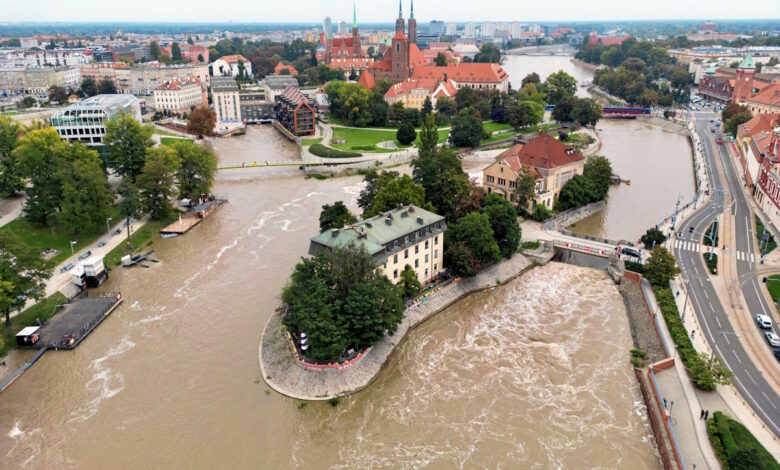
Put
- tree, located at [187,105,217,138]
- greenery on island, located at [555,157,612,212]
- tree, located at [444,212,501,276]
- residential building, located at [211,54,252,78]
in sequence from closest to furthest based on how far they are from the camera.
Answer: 1. tree, located at [444,212,501,276]
2. greenery on island, located at [555,157,612,212]
3. tree, located at [187,105,217,138]
4. residential building, located at [211,54,252,78]

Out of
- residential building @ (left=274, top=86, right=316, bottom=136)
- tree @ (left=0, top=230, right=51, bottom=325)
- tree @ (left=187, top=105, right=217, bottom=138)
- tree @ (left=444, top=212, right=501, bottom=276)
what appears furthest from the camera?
residential building @ (left=274, top=86, right=316, bottom=136)

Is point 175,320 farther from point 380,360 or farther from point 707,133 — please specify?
point 707,133

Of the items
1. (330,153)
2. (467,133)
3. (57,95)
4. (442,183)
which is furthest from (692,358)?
(57,95)

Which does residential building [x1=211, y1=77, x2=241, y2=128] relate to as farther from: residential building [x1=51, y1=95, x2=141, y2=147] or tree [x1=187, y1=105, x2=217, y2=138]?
residential building [x1=51, y1=95, x2=141, y2=147]

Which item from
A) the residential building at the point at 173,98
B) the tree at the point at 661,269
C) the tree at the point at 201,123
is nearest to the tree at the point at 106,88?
the residential building at the point at 173,98

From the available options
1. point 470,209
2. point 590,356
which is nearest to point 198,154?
point 470,209

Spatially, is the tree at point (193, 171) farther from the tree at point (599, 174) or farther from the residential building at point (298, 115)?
the tree at point (599, 174)

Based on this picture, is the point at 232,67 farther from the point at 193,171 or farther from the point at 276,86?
the point at 193,171

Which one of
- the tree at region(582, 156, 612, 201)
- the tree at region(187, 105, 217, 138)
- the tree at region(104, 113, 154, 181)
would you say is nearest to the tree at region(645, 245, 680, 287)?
the tree at region(582, 156, 612, 201)
